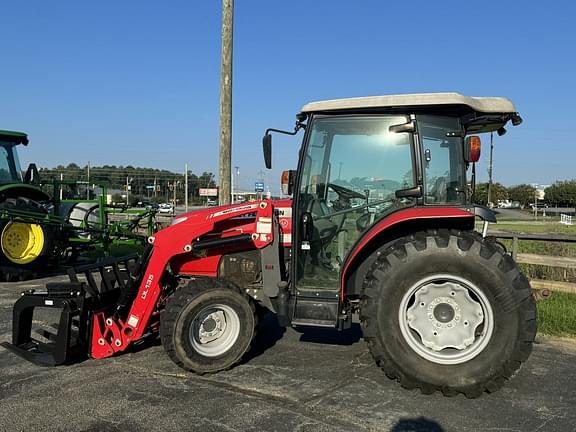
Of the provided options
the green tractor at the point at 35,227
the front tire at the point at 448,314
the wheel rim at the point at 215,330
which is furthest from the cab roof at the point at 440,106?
the green tractor at the point at 35,227

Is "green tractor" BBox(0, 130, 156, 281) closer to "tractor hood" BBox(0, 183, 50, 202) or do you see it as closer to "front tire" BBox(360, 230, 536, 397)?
"tractor hood" BBox(0, 183, 50, 202)

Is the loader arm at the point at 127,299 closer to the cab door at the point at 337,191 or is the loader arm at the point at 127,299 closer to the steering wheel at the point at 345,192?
the cab door at the point at 337,191

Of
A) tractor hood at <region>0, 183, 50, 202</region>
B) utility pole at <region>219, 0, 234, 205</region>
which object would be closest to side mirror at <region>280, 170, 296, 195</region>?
utility pole at <region>219, 0, 234, 205</region>

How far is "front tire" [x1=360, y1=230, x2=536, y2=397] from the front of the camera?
12.0 ft

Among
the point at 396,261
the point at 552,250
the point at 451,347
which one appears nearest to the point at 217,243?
the point at 396,261

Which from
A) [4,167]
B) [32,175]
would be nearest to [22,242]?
[4,167]

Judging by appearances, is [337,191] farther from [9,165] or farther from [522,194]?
[522,194]

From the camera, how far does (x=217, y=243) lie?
443 centimetres

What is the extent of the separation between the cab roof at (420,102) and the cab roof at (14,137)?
8375mm

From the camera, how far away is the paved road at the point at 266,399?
329 centimetres

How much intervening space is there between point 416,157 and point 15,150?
9126mm

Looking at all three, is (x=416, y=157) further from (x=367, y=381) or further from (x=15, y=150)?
Result: (x=15, y=150)

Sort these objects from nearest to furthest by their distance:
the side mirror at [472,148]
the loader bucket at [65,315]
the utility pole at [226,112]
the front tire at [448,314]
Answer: the front tire at [448,314], the side mirror at [472,148], the loader bucket at [65,315], the utility pole at [226,112]

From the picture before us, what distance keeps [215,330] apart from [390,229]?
1.66 m
